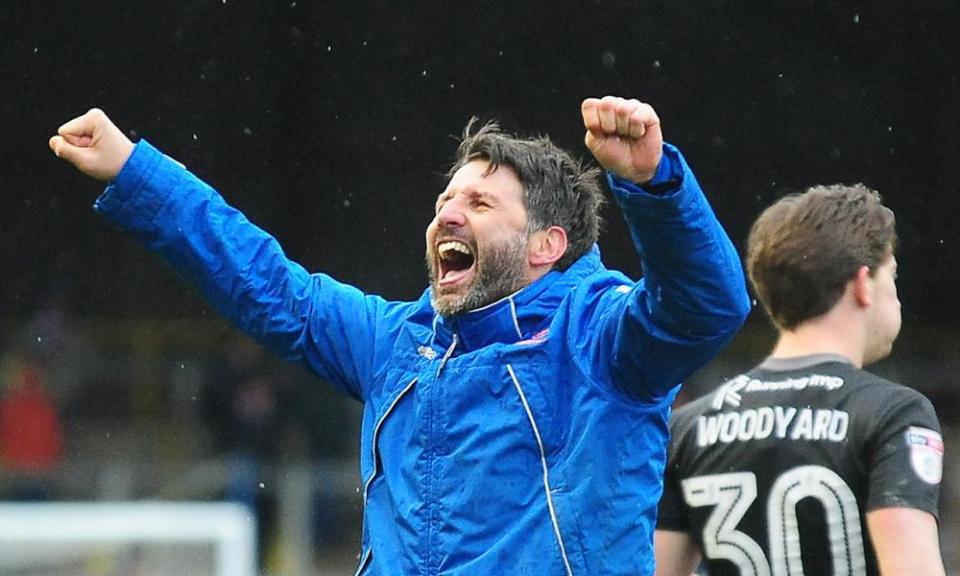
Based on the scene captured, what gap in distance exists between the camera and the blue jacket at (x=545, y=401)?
2.22m

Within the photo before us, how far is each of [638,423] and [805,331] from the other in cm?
32

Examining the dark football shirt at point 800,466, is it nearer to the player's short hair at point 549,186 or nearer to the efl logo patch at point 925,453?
the efl logo patch at point 925,453

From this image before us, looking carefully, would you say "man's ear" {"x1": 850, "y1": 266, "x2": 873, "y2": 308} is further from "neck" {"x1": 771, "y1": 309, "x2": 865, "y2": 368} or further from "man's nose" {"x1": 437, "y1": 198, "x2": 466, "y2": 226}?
"man's nose" {"x1": 437, "y1": 198, "x2": 466, "y2": 226}

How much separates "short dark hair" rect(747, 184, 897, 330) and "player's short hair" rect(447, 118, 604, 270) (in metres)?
0.29

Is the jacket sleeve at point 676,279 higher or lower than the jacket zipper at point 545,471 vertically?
higher

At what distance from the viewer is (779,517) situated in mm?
2393

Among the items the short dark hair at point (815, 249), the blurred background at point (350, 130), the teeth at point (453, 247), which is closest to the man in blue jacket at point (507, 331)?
the teeth at point (453, 247)

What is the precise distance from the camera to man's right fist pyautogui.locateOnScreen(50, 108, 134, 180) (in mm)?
2645

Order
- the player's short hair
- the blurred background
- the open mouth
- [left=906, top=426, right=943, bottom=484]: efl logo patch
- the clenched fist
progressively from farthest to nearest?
the blurred background → the player's short hair → the open mouth → [left=906, top=426, right=943, bottom=484]: efl logo patch → the clenched fist

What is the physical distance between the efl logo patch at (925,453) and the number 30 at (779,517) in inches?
4.2

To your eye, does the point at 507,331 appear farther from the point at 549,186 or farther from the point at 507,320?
the point at 549,186

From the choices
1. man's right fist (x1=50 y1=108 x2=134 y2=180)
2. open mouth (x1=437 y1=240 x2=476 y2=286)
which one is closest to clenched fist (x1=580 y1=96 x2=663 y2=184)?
open mouth (x1=437 y1=240 x2=476 y2=286)

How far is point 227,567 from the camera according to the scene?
4.19 metres

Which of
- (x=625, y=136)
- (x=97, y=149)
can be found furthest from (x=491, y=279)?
(x=97, y=149)
